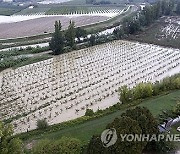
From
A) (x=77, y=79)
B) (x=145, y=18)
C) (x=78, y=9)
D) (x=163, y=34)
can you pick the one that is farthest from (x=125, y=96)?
(x=78, y=9)

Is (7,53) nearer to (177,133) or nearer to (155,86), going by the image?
(155,86)

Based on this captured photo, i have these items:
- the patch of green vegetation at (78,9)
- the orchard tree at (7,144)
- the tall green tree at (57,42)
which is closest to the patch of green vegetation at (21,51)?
the tall green tree at (57,42)

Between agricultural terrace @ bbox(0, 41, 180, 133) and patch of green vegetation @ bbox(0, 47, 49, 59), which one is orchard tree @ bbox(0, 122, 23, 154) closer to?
agricultural terrace @ bbox(0, 41, 180, 133)

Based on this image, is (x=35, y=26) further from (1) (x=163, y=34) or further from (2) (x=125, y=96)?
(2) (x=125, y=96)

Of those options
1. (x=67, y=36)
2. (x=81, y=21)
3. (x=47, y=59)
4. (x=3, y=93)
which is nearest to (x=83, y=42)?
(x=67, y=36)

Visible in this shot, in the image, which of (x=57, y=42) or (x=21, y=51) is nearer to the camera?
(x=57, y=42)

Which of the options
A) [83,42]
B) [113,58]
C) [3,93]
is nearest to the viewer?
[3,93]
